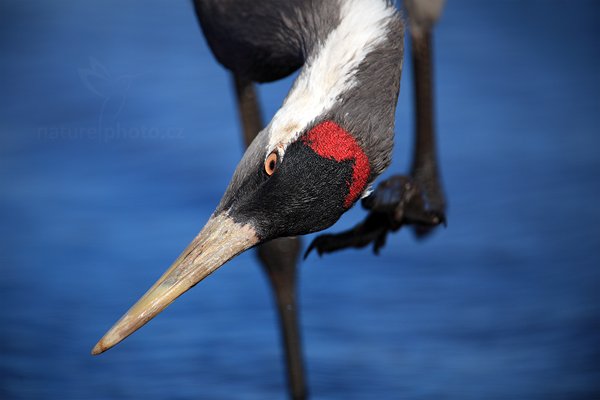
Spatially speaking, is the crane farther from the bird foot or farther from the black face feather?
the bird foot

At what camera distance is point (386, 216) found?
251cm

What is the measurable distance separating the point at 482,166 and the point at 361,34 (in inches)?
75.7

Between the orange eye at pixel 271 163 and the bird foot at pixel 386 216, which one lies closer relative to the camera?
the orange eye at pixel 271 163

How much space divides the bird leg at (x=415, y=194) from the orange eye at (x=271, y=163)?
0.37 meters

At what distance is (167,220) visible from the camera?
349cm

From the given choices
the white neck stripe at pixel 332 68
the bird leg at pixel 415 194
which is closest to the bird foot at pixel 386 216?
the bird leg at pixel 415 194

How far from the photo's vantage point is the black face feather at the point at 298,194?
69.8 inches

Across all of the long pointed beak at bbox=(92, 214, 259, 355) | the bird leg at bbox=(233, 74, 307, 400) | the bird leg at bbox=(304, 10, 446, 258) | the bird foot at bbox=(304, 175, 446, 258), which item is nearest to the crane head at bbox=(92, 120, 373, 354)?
the long pointed beak at bbox=(92, 214, 259, 355)

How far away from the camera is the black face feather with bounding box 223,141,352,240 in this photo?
177 centimetres

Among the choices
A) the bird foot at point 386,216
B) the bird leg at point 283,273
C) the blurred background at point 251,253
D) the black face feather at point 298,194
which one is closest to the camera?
the black face feather at point 298,194

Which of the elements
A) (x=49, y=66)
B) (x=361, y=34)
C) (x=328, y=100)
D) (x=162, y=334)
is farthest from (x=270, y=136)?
(x=49, y=66)

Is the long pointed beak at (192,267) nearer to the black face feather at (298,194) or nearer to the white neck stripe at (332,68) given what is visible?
the black face feather at (298,194)

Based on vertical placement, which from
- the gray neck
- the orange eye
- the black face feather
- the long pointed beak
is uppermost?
the gray neck

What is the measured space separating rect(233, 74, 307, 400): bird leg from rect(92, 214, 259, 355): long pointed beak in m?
0.86
